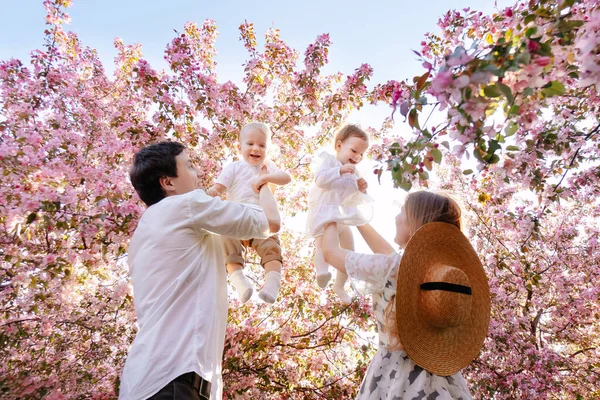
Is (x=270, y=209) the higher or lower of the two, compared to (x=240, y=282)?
higher

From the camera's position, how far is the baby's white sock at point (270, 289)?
3.06 meters

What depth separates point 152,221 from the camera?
6.40 ft

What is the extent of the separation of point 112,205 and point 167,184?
1640mm

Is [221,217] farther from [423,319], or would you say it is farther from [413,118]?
[423,319]

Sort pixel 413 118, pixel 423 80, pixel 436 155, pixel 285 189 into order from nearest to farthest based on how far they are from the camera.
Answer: pixel 423 80
pixel 413 118
pixel 436 155
pixel 285 189

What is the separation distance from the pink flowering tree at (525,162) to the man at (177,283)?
104cm

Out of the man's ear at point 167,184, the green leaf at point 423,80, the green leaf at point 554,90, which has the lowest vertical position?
the man's ear at point 167,184

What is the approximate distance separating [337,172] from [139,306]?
2.32m

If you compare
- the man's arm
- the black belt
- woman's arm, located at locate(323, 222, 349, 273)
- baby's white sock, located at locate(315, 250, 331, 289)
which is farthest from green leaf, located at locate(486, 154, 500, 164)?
baby's white sock, located at locate(315, 250, 331, 289)

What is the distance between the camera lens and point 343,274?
3742 millimetres

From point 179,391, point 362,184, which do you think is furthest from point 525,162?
point 179,391

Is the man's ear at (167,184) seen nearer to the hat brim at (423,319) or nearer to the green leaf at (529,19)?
the hat brim at (423,319)

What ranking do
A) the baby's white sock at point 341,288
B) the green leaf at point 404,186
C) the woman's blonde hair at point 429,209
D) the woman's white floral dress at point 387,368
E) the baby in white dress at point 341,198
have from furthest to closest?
the baby's white sock at point 341,288 → the baby in white dress at point 341,198 → the woman's blonde hair at point 429,209 → the green leaf at point 404,186 → the woman's white floral dress at point 387,368

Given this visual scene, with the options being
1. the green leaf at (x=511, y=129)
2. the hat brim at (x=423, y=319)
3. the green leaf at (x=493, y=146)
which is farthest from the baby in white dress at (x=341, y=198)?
the green leaf at (x=511, y=129)
